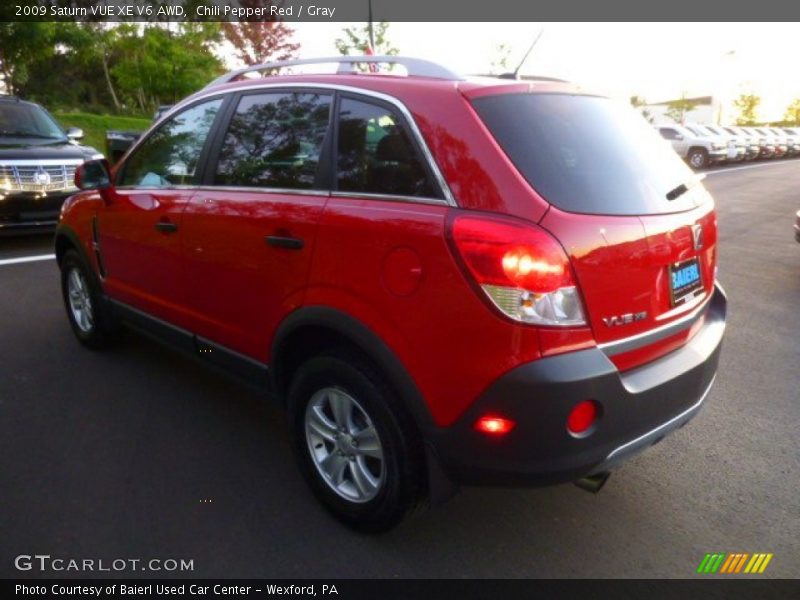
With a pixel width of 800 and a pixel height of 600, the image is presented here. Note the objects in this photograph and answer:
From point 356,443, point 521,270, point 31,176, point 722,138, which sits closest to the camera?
point 521,270

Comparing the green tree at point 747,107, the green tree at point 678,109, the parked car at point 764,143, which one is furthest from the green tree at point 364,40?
the green tree at point 747,107

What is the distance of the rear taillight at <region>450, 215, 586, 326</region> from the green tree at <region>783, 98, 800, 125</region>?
252ft

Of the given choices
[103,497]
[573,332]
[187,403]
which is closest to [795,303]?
[573,332]

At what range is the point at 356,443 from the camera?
257cm

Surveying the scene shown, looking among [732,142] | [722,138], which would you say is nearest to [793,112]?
[732,142]

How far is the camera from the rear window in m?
2.21

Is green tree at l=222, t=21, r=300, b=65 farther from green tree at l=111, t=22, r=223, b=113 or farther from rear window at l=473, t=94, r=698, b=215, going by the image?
rear window at l=473, t=94, r=698, b=215

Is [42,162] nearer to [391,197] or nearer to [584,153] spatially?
[391,197]

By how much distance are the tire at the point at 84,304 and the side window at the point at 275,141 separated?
68.3 inches

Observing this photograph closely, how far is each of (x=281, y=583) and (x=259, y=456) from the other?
924 mm

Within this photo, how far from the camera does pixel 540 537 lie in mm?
2621

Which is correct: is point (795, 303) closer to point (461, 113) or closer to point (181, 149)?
point (461, 113)

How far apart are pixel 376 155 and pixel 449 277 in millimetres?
678

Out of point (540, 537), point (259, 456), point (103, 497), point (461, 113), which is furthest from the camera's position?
point (259, 456)
